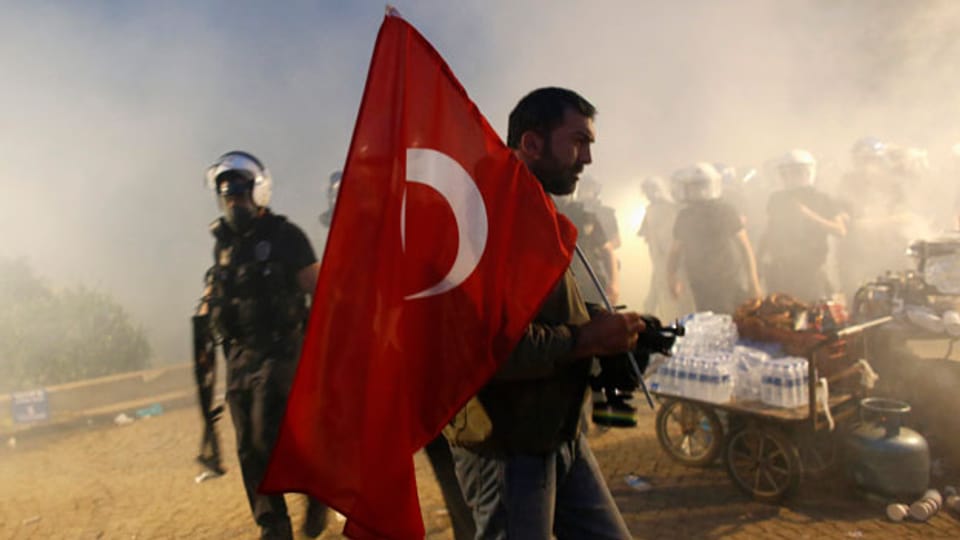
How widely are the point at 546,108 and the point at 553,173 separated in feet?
0.65

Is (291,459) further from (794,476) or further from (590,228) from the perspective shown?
(590,228)

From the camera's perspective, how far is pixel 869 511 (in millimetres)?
3785

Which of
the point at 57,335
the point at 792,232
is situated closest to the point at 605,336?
the point at 792,232

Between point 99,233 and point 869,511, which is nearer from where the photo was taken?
point 869,511

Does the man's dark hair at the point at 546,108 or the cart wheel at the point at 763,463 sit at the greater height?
the man's dark hair at the point at 546,108

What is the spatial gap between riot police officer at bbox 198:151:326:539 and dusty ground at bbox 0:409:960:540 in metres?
0.89

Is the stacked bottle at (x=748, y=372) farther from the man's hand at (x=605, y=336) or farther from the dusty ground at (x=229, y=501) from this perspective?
the man's hand at (x=605, y=336)

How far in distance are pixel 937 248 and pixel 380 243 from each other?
4788mm

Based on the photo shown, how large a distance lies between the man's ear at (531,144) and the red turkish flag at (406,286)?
16cm

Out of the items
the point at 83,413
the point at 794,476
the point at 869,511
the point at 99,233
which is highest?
the point at 99,233

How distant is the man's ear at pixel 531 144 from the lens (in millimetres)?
1918

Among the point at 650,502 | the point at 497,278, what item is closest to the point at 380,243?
the point at 497,278

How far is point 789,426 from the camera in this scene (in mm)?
3838

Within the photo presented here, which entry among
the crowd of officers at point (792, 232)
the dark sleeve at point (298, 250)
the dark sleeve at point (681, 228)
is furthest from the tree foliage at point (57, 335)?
the dark sleeve at point (681, 228)
